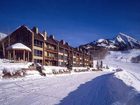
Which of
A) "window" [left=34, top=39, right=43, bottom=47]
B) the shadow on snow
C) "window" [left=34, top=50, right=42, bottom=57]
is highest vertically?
"window" [left=34, top=39, right=43, bottom=47]

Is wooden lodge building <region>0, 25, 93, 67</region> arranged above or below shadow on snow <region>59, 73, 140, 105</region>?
above

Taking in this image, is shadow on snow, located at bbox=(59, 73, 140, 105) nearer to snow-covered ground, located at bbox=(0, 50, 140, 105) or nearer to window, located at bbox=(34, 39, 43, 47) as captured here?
snow-covered ground, located at bbox=(0, 50, 140, 105)

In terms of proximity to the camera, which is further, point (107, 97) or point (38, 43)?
point (38, 43)

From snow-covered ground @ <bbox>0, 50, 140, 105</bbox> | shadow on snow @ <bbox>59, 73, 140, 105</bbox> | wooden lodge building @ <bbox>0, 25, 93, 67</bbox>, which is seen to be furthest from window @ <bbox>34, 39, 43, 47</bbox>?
shadow on snow @ <bbox>59, 73, 140, 105</bbox>

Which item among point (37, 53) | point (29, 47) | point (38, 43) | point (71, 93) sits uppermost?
point (38, 43)

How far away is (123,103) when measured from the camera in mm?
9758

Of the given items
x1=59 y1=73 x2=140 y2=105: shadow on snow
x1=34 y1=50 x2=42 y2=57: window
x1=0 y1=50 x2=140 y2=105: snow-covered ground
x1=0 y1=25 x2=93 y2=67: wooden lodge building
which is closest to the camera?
x1=59 y1=73 x2=140 y2=105: shadow on snow

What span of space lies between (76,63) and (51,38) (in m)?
24.6

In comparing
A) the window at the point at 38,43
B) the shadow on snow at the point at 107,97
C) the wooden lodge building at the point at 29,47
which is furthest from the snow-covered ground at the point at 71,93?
the window at the point at 38,43

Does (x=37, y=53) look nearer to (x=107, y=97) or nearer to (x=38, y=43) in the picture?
(x=38, y=43)

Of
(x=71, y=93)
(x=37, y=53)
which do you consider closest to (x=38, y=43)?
(x=37, y=53)

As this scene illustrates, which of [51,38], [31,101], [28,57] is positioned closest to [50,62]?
[51,38]

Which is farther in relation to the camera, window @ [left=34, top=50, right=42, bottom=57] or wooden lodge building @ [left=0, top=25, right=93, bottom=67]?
window @ [left=34, top=50, right=42, bottom=57]

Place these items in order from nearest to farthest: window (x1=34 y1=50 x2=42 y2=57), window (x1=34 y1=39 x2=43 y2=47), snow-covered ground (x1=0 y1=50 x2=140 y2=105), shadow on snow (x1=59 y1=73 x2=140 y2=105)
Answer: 1. shadow on snow (x1=59 y1=73 x2=140 y2=105)
2. snow-covered ground (x1=0 y1=50 x2=140 y2=105)
3. window (x1=34 y1=50 x2=42 y2=57)
4. window (x1=34 y1=39 x2=43 y2=47)
